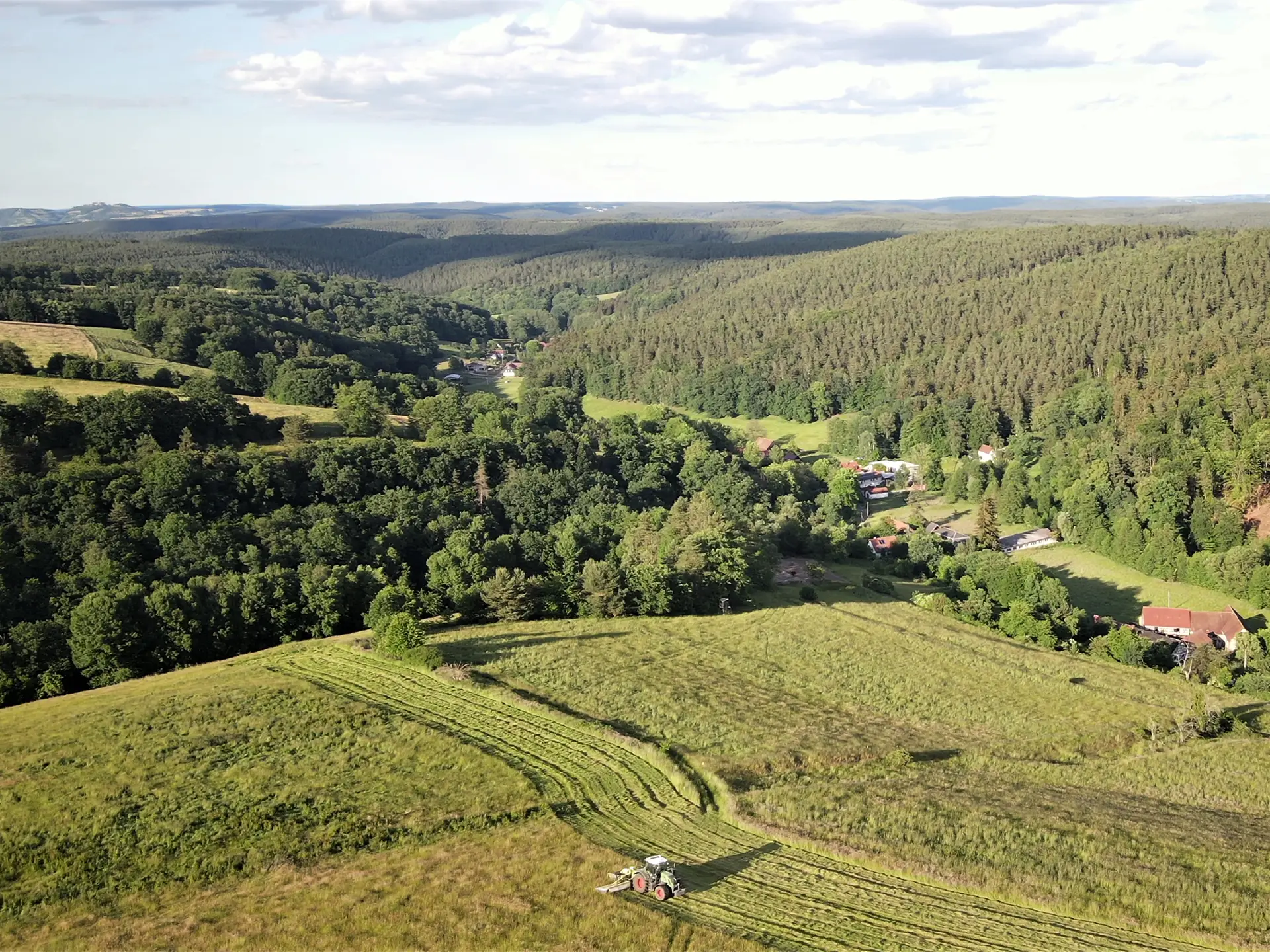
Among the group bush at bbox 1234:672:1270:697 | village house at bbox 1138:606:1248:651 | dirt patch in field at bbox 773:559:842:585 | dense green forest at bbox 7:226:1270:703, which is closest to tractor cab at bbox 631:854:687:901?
dense green forest at bbox 7:226:1270:703

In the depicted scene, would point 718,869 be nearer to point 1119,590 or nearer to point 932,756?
point 932,756

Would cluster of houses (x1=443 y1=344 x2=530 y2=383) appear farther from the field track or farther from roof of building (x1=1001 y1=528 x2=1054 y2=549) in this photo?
the field track

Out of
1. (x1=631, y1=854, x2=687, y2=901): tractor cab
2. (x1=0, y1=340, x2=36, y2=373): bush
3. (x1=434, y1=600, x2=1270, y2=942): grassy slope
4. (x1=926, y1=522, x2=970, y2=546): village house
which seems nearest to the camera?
(x1=631, y1=854, x2=687, y2=901): tractor cab

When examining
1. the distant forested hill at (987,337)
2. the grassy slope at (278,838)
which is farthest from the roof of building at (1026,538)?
the grassy slope at (278,838)

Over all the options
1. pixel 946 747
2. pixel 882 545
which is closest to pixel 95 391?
pixel 882 545

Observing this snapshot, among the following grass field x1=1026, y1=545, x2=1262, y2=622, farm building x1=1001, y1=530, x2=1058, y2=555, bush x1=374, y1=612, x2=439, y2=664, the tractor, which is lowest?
grass field x1=1026, y1=545, x2=1262, y2=622

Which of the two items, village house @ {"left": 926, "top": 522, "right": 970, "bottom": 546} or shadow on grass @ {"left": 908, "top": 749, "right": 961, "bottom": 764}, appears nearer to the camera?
shadow on grass @ {"left": 908, "top": 749, "right": 961, "bottom": 764}

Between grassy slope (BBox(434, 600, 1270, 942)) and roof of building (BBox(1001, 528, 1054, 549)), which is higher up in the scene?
grassy slope (BBox(434, 600, 1270, 942))
